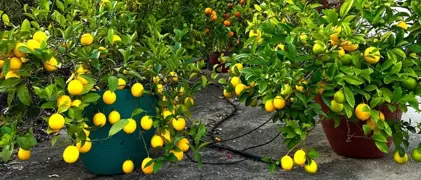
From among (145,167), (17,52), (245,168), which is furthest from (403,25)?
(17,52)

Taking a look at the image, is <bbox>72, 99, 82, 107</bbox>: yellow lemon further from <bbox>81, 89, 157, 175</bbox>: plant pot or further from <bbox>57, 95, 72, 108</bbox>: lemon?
<bbox>81, 89, 157, 175</bbox>: plant pot

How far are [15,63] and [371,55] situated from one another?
4.56ft

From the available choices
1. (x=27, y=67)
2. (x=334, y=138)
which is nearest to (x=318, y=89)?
(x=334, y=138)

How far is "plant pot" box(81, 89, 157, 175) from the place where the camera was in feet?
7.44

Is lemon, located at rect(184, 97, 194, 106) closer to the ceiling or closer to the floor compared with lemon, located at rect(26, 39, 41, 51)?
closer to the floor

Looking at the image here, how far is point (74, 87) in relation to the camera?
1.88 metres

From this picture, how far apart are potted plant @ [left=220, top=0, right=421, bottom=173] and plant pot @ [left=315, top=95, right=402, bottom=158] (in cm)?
22

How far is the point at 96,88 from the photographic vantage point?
2.18 m

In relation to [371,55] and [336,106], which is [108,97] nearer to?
[336,106]

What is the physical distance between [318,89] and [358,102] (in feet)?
0.67

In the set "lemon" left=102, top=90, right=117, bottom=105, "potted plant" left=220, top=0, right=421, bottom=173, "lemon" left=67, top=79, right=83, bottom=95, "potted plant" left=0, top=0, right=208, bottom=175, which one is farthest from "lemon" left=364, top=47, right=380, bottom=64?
"lemon" left=67, top=79, right=83, bottom=95

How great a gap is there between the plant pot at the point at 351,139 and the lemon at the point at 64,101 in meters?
1.20

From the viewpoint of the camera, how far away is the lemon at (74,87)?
6.17 ft

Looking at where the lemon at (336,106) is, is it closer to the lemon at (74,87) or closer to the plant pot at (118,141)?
the plant pot at (118,141)
